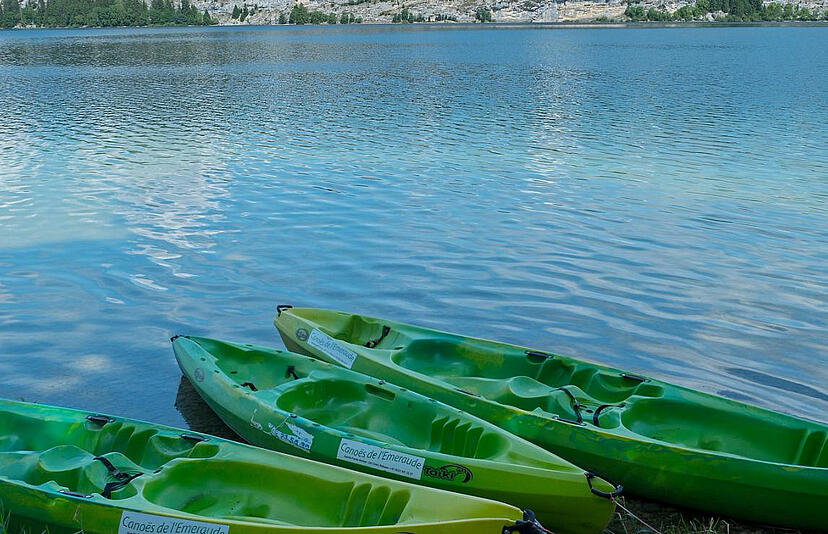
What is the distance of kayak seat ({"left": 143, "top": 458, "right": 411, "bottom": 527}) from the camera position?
7457 mm

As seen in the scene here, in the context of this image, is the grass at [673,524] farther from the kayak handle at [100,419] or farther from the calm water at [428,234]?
the kayak handle at [100,419]

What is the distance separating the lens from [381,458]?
27.8 ft

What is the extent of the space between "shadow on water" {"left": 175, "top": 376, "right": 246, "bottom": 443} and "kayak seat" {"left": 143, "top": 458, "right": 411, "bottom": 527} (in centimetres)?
222

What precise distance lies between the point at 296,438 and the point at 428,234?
1162cm

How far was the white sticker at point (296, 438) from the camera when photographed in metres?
9.04

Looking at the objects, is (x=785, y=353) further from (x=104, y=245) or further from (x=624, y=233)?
(x=104, y=245)

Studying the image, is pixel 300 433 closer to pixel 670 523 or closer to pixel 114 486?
pixel 114 486

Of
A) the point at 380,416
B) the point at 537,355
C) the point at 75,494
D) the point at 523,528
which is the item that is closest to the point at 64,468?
the point at 75,494

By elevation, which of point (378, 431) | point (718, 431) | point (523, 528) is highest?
point (523, 528)

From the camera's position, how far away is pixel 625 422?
9.74 m

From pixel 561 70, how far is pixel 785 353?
57111 mm

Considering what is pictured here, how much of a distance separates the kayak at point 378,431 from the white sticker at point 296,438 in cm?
1

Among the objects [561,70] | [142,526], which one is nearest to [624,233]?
[142,526]

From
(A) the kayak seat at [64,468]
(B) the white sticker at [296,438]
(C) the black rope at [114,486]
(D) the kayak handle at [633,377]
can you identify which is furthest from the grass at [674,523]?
(A) the kayak seat at [64,468]
